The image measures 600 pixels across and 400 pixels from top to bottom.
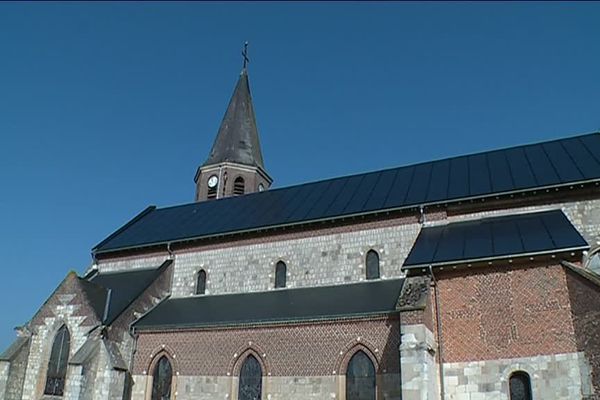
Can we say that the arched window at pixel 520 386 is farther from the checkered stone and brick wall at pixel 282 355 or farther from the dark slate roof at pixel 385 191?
the dark slate roof at pixel 385 191

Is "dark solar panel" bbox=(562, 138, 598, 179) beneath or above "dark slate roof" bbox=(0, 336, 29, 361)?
above

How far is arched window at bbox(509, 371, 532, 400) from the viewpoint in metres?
14.8

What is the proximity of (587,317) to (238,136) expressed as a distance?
87.3 feet

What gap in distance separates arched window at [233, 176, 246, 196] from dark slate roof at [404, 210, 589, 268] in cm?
1797

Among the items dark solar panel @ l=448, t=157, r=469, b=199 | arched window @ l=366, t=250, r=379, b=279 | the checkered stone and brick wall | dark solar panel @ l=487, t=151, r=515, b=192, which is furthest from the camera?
arched window @ l=366, t=250, r=379, b=279

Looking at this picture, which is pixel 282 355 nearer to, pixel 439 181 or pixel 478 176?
pixel 439 181

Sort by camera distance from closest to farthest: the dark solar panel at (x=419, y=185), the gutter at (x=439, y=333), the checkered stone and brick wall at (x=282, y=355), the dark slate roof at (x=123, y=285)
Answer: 1. the gutter at (x=439, y=333)
2. the checkered stone and brick wall at (x=282, y=355)
3. the dark slate roof at (x=123, y=285)
4. the dark solar panel at (x=419, y=185)

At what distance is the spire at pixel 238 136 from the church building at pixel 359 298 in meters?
10.7

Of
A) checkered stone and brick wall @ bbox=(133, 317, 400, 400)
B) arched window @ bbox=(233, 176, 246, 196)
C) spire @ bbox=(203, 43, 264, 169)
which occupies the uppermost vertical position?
spire @ bbox=(203, 43, 264, 169)

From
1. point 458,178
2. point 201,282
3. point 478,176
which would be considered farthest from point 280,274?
point 478,176

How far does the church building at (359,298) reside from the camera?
1524 cm

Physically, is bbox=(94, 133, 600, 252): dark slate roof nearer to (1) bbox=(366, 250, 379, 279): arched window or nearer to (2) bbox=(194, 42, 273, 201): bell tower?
(1) bbox=(366, 250, 379, 279): arched window

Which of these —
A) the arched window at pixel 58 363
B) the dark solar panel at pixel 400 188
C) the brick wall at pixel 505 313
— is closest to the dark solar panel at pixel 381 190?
the dark solar panel at pixel 400 188

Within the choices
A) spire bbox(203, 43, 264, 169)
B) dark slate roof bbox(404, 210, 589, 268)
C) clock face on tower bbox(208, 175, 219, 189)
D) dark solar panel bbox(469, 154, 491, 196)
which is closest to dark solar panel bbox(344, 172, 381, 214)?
dark slate roof bbox(404, 210, 589, 268)
